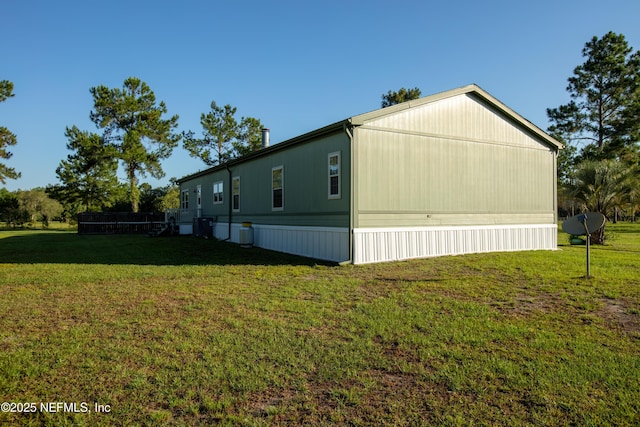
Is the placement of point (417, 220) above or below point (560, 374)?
above

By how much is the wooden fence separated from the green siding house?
48.8ft

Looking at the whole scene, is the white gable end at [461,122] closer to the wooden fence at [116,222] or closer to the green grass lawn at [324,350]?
the green grass lawn at [324,350]

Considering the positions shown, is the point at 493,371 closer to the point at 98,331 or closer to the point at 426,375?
the point at 426,375

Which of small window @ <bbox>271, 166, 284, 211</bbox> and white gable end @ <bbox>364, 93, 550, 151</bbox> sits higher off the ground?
white gable end @ <bbox>364, 93, 550, 151</bbox>

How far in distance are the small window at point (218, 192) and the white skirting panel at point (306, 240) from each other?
4.35m

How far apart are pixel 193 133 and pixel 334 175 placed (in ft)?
103

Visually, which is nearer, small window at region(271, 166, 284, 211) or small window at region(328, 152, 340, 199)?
small window at region(328, 152, 340, 199)

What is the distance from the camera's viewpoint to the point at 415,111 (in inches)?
432

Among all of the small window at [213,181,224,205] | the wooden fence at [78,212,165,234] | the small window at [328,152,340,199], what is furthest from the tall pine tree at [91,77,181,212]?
the small window at [328,152,340,199]

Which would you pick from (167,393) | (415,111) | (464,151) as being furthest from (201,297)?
(464,151)

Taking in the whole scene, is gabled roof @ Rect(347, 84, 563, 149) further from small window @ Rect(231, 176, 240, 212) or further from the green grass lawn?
small window @ Rect(231, 176, 240, 212)

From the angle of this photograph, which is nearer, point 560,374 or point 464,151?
point 560,374

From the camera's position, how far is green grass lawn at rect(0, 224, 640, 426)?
2.82 meters

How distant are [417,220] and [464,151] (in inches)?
112
